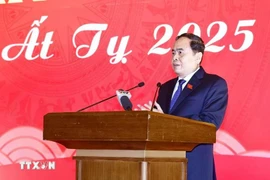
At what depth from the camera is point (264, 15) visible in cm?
346

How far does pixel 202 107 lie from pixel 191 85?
140 millimetres

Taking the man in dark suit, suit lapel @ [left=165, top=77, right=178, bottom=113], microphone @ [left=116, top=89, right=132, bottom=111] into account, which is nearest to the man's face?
the man in dark suit

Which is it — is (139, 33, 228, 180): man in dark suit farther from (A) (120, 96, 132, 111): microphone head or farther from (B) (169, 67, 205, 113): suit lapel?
(A) (120, 96, 132, 111): microphone head

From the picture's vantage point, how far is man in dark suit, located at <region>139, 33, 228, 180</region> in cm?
266

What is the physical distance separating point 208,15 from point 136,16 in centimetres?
53

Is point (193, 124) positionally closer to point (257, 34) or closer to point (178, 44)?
point (178, 44)

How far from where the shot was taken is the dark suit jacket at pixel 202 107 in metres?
2.65

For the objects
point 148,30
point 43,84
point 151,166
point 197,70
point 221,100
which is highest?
point 148,30

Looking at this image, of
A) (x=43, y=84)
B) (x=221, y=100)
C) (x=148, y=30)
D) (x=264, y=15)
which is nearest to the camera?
(x=221, y=100)

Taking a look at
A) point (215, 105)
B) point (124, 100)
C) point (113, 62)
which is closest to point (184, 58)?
point (215, 105)

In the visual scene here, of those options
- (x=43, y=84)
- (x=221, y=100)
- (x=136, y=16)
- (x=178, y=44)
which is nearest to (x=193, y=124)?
(x=221, y=100)

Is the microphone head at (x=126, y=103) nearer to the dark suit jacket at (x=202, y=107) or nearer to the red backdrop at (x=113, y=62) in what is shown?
the dark suit jacket at (x=202, y=107)

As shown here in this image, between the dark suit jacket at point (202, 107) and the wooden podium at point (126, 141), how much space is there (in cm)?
35

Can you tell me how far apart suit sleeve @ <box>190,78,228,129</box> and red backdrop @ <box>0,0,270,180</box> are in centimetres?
70
